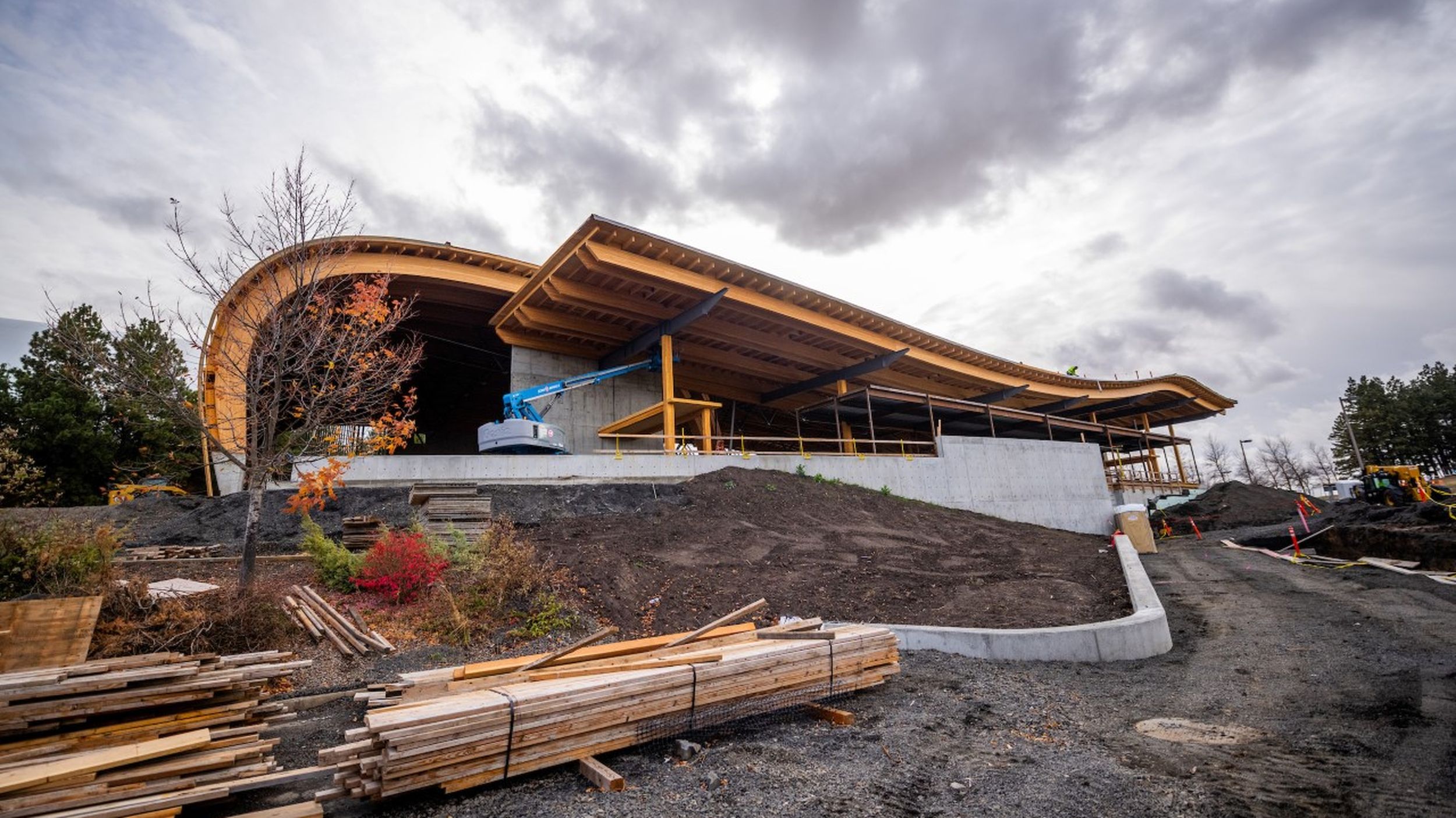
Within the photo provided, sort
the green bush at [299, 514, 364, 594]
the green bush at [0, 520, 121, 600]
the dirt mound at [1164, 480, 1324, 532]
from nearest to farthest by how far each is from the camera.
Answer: the green bush at [0, 520, 121, 600]
the green bush at [299, 514, 364, 594]
the dirt mound at [1164, 480, 1324, 532]

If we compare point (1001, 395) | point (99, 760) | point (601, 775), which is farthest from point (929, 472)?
point (99, 760)

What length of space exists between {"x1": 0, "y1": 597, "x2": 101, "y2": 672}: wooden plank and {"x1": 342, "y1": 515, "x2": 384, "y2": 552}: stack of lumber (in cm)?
450

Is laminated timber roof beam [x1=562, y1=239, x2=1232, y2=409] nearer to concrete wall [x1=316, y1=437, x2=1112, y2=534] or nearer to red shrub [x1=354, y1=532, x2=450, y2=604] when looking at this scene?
concrete wall [x1=316, y1=437, x2=1112, y2=534]

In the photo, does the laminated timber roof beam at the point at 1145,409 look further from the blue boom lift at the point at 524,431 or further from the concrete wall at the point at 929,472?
the blue boom lift at the point at 524,431

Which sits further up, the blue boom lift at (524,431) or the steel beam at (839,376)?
the steel beam at (839,376)

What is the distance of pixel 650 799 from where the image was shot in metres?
3.82

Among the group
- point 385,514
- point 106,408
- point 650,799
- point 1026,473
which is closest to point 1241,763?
point 650,799

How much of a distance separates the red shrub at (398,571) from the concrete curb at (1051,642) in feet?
22.4

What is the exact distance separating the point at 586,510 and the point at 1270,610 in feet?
41.0

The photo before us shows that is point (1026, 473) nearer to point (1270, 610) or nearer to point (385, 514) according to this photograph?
point (1270, 610)

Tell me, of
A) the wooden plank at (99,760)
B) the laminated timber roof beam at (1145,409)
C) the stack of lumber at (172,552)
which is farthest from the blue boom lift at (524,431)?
the laminated timber roof beam at (1145,409)

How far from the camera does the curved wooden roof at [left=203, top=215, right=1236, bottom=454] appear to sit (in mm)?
17031

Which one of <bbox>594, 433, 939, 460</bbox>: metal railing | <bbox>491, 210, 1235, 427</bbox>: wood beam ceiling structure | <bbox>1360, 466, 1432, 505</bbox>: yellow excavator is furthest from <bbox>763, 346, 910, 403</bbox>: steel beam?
<bbox>1360, 466, 1432, 505</bbox>: yellow excavator

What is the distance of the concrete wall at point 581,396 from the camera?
20.9 metres
